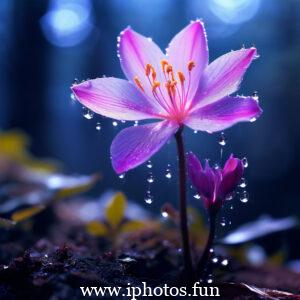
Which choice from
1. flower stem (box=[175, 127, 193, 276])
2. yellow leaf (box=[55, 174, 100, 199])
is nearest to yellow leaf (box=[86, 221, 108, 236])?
yellow leaf (box=[55, 174, 100, 199])

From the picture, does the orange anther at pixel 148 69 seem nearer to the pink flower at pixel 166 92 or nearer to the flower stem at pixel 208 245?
the pink flower at pixel 166 92

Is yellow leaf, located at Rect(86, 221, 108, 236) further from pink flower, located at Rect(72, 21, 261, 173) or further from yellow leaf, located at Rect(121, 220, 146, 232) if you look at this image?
pink flower, located at Rect(72, 21, 261, 173)

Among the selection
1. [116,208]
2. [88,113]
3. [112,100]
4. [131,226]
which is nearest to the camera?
[112,100]

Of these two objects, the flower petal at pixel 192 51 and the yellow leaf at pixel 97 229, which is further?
the yellow leaf at pixel 97 229

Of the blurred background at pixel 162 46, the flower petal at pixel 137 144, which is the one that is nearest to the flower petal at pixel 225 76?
the flower petal at pixel 137 144

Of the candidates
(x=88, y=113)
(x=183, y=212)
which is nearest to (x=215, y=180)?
(x=183, y=212)

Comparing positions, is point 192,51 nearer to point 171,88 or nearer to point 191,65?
point 191,65

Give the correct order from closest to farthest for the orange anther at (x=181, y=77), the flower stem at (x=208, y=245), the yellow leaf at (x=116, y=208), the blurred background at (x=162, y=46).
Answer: the flower stem at (x=208, y=245)
the orange anther at (x=181, y=77)
the yellow leaf at (x=116, y=208)
the blurred background at (x=162, y=46)

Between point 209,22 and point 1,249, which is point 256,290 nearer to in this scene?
point 1,249
